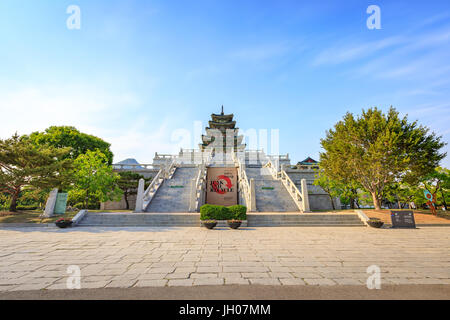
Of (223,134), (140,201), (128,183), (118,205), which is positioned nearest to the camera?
(140,201)

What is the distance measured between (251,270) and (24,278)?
487cm

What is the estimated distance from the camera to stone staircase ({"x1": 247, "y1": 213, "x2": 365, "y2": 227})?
41.3ft

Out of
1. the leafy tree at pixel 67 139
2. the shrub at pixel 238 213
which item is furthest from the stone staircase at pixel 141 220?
the leafy tree at pixel 67 139

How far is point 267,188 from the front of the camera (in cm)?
1955

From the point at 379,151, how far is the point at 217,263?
15.3 m

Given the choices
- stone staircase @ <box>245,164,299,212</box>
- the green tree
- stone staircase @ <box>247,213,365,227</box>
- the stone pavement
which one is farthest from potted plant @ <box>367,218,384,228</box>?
the green tree

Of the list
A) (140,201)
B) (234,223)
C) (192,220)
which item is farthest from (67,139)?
(234,223)

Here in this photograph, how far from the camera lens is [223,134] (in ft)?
161

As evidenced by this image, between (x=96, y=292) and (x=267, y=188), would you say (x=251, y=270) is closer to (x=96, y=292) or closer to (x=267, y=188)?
(x=96, y=292)

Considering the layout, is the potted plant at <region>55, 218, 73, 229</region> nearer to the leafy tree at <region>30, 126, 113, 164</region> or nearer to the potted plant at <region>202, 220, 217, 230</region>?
the potted plant at <region>202, 220, 217, 230</region>

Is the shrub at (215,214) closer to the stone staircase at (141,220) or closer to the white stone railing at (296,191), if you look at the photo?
the stone staircase at (141,220)

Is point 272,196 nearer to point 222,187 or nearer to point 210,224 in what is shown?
point 222,187

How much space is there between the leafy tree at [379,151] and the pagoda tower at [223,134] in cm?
3031
